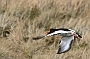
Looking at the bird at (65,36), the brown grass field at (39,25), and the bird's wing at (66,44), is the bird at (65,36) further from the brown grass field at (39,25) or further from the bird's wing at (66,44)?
the brown grass field at (39,25)

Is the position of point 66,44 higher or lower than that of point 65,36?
lower

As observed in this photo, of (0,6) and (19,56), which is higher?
(0,6)

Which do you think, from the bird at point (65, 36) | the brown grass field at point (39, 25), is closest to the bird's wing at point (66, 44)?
the bird at point (65, 36)

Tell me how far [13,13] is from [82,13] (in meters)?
1.66

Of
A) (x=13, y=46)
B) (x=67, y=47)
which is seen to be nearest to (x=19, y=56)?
(x=13, y=46)

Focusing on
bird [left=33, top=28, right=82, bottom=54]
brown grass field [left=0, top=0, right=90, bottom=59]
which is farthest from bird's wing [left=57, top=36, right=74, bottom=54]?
brown grass field [left=0, top=0, right=90, bottom=59]

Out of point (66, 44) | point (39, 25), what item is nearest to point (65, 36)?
point (66, 44)

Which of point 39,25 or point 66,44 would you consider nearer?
point 66,44

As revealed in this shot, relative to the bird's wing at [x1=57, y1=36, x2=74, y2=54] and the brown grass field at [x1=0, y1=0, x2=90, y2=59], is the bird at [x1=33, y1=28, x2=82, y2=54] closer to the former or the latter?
the bird's wing at [x1=57, y1=36, x2=74, y2=54]

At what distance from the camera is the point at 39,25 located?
7766mm

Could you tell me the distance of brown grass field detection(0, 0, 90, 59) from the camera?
6.47 m

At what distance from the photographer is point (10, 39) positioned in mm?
6859

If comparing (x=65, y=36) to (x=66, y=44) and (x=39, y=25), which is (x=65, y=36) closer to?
(x=66, y=44)

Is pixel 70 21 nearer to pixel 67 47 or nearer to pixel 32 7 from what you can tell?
pixel 32 7
